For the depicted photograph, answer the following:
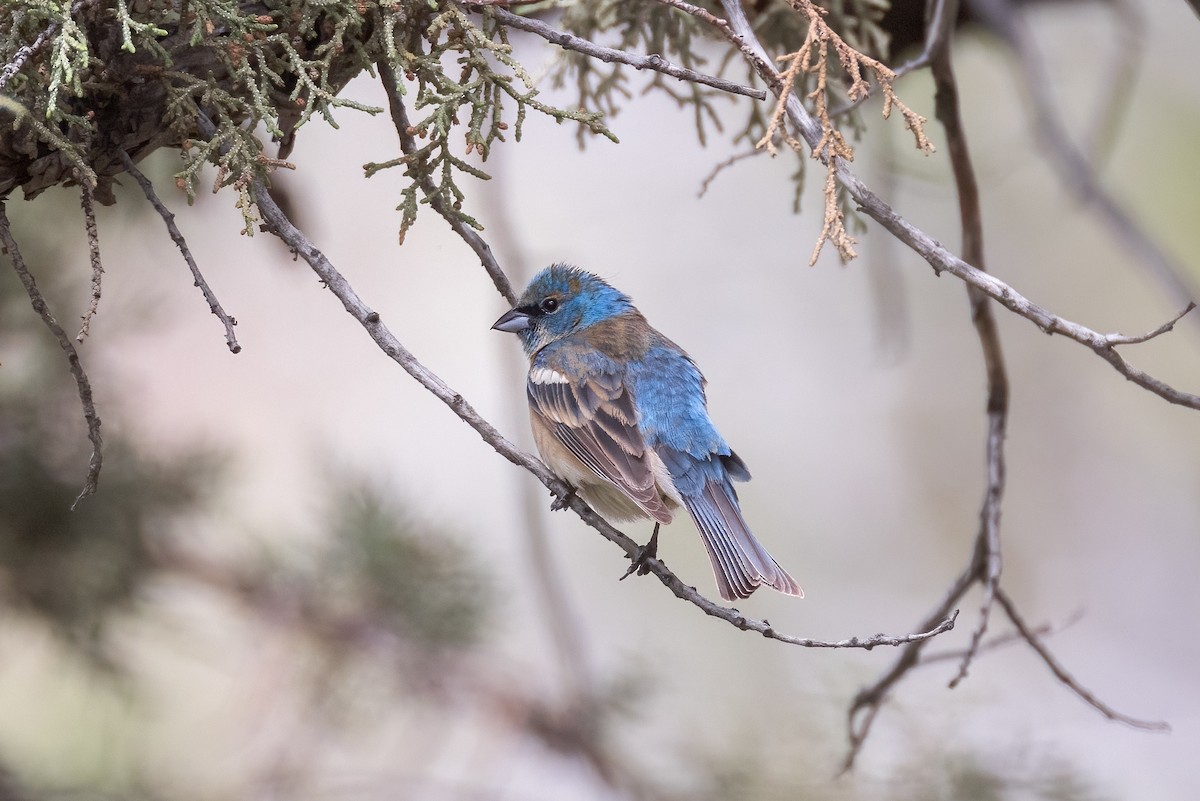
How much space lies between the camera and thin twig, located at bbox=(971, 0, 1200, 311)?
2.85 m

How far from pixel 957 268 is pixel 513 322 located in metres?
2.07

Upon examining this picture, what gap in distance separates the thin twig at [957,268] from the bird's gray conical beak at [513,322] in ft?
5.77

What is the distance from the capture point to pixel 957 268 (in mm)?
1723

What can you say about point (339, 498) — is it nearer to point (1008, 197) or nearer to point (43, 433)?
point (43, 433)

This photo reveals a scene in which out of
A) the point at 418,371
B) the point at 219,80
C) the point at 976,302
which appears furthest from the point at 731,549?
the point at 219,80

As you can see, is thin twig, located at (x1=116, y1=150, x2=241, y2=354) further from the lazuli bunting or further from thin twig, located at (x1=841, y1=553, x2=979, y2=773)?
thin twig, located at (x1=841, y1=553, x2=979, y2=773)

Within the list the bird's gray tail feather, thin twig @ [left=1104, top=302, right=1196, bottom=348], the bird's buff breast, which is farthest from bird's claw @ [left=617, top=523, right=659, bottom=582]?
thin twig @ [left=1104, top=302, right=1196, bottom=348]

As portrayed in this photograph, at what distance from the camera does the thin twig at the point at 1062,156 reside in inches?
112

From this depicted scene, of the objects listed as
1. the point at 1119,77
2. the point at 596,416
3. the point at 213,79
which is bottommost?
the point at 213,79

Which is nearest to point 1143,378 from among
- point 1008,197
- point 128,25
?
point 128,25

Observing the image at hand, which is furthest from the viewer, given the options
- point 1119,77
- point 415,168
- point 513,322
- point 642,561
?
point 513,322

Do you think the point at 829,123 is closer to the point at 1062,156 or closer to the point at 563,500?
the point at 563,500

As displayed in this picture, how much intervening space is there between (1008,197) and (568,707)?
4618 millimetres

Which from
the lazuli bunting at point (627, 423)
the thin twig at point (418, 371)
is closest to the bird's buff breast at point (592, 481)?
the lazuli bunting at point (627, 423)
